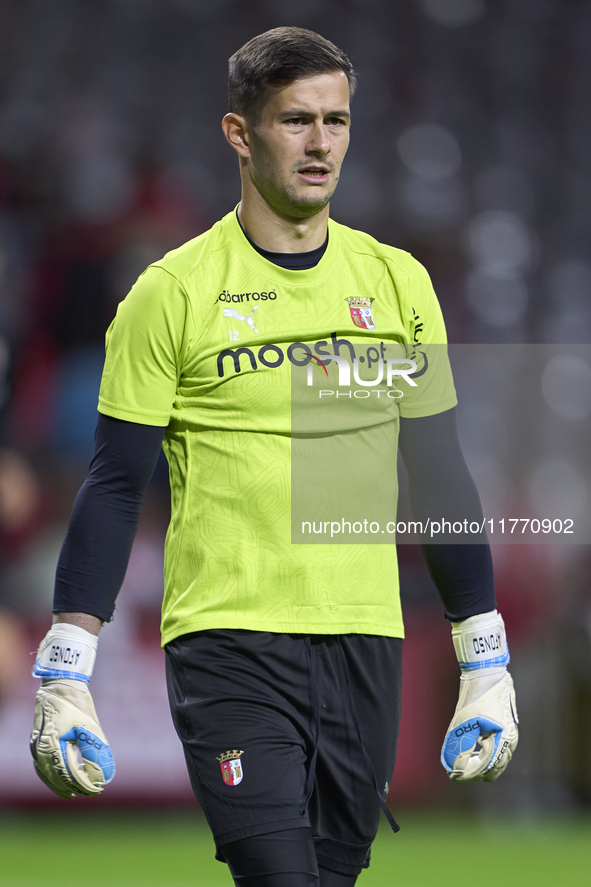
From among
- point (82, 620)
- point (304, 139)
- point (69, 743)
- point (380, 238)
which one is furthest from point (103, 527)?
point (380, 238)

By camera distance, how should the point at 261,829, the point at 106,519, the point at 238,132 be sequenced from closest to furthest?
the point at 261,829, the point at 106,519, the point at 238,132

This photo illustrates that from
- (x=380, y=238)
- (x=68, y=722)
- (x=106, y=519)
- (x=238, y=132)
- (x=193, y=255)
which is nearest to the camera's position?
(x=68, y=722)

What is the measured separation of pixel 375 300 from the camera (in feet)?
8.77

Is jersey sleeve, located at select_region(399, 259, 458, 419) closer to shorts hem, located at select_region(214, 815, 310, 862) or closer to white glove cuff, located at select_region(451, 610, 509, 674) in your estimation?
white glove cuff, located at select_region(451, 610, 509, 674)

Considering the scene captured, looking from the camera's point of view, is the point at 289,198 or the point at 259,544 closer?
the point at 259,544

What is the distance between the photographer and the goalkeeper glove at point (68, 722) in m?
2.39

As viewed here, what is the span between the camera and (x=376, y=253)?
9.03 feet

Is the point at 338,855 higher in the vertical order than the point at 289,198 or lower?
lower

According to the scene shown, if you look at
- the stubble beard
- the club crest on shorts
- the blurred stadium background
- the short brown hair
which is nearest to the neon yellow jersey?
the stubble beard

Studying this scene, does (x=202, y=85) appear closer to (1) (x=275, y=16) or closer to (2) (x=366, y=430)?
(1) (x=275, y=16)

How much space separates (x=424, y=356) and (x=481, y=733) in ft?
2.72

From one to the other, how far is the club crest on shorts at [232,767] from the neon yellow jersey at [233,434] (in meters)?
0.25

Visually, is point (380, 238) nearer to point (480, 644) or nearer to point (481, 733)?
point (480, 644)

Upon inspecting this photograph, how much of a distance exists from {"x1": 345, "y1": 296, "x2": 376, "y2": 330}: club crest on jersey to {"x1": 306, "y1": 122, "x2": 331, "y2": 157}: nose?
0.32 m
